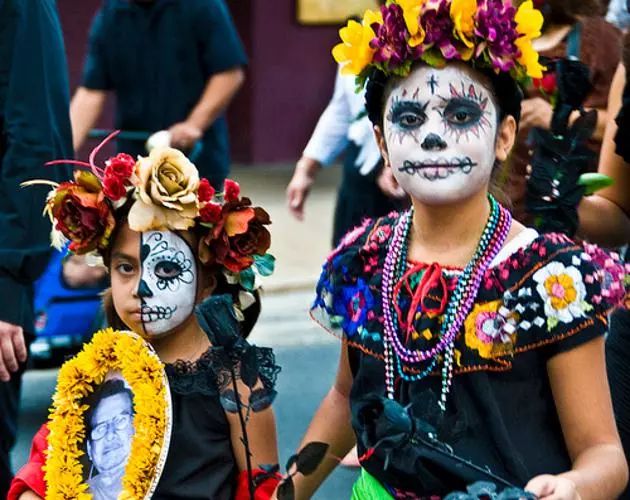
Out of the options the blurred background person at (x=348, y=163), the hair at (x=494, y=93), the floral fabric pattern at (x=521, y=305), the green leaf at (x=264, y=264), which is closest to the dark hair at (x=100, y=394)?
the green leaf at (x=264, y=264)

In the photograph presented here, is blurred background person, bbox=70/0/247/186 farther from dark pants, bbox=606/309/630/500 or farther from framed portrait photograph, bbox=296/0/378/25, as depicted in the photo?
framed portrait photograph, bbox=296/0/378/25

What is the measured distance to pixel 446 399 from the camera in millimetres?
3201

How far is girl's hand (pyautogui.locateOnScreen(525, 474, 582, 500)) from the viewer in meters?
2.88

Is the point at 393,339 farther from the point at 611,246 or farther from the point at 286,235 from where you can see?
the point at 286,235

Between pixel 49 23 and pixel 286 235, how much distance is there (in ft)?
23.6

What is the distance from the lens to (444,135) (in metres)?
3.27

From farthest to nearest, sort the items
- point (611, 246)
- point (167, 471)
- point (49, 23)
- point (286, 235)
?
point (286, 235), point (49, 23), point (611, 246), point (167, 471)

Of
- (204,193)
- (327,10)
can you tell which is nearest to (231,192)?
(204,193)

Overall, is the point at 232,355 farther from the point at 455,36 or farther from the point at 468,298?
the point at 455,36

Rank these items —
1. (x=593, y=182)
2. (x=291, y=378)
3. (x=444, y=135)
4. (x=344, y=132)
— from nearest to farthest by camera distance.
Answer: (x=444, y=135) < (x=593, y=182) < (x=344, y=132) < (x=291, y=378)

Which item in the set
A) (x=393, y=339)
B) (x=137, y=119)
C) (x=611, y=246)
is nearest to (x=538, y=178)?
(x=611, y=246)

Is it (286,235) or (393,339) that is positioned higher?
(393,339)

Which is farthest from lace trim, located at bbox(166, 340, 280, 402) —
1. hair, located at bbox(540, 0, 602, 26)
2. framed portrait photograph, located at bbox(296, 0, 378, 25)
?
framed portrait photograph, located at bbox(296, 0, 378, 25)

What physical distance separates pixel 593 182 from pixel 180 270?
1.08 meters
